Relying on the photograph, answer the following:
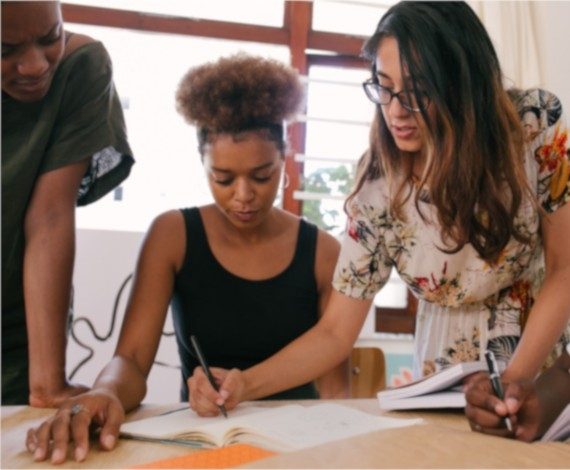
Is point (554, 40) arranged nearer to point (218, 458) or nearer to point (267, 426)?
point (267, 426)

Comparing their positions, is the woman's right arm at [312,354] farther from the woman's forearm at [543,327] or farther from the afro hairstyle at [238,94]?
the afro hairstyle at [238,94]

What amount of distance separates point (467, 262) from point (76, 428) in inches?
27.2

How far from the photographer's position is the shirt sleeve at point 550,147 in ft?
4.11

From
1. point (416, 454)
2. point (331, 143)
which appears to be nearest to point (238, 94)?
point (416, 454)

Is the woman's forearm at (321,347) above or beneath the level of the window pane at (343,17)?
beneath

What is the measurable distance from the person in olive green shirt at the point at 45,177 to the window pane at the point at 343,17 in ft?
8.64

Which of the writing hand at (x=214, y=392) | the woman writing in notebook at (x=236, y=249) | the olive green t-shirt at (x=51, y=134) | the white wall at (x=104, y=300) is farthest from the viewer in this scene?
the white wall at (x=104, y=300)

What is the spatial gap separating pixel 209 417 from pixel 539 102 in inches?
28.0

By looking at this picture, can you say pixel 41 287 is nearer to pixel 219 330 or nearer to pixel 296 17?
pixel 219 330

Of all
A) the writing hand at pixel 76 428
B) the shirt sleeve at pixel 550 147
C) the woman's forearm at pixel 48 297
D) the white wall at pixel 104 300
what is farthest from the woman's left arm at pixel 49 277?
the white wall at pixel 104 300

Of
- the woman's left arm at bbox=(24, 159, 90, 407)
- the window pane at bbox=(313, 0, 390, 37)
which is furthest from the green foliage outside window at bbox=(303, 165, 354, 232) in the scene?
the woman's left arm at bbox=(24, 159, 90, 407)

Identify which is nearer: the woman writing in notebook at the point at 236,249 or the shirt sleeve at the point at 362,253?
the shirt sleeve at the point at 362,253

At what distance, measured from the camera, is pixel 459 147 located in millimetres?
1212

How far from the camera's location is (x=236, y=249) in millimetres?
1614
